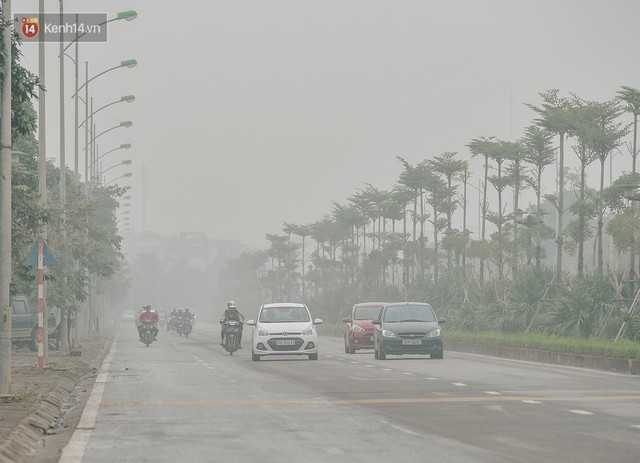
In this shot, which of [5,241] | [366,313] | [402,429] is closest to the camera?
[402,429]

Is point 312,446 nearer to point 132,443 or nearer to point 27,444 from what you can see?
point 132,443

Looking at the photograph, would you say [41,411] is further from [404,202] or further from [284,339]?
[404,202]

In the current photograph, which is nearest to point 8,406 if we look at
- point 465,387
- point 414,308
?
Result: point 465,387

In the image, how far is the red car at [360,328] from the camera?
46.5 metres

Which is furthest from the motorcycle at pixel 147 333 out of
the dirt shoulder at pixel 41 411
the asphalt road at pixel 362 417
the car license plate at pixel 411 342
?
the asphalt road at pixel 362 417

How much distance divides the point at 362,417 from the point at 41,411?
4526 mm

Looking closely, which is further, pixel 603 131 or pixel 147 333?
pixel 147 333

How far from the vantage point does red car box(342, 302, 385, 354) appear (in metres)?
46.5

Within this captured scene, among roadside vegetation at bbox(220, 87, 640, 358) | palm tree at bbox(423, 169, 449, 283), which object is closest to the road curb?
roadside vegetation at bbox(220, 87, 640, 358)

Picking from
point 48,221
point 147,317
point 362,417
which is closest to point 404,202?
point 147,317

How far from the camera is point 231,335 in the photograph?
44.7m

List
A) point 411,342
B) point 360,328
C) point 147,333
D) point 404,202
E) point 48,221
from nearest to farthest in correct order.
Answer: point 48,221 → point 411,342 → point 360,328 → point 147,333 → point 404,202

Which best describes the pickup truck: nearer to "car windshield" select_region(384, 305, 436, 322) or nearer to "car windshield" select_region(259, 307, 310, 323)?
"car windshield" select_region(259, 307, 310, 323)

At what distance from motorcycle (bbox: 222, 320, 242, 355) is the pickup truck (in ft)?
30.3
